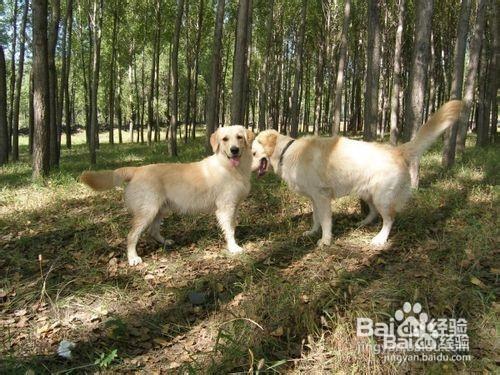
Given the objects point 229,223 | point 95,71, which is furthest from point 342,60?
point 229,223

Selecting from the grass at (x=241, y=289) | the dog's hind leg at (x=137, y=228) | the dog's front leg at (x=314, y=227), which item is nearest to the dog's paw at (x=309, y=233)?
the dog's front leg at (x=314, y=227)

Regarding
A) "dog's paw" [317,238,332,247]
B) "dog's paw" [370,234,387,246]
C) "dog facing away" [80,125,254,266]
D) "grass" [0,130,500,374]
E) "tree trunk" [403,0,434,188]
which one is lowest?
"grass" [0,130,500,374]

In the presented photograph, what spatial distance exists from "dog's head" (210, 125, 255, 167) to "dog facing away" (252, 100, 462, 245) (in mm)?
553

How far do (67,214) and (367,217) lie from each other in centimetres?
505

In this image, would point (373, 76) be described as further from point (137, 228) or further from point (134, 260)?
point (134, 260)

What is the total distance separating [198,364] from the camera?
2982 mm

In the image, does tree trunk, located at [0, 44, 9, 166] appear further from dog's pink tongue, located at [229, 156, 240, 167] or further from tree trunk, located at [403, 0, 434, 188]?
tree trunk, located at [403, 0, 434, 188]

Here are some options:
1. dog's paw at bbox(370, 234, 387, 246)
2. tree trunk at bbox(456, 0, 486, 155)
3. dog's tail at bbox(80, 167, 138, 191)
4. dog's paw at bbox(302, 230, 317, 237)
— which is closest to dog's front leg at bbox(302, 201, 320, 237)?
dog's paw at bbox(302, 230, 317, 237)

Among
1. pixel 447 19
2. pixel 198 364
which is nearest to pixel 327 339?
pixel 198 364

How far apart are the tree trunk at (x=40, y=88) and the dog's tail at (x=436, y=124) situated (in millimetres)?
7963

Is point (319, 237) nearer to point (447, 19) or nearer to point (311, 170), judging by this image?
point (311, 170)

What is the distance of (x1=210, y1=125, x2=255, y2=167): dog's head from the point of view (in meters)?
4.99

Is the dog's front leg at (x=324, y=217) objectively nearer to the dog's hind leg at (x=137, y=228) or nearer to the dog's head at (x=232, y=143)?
the dog's head at (x=232, y=143)

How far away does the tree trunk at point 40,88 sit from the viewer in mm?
8594
